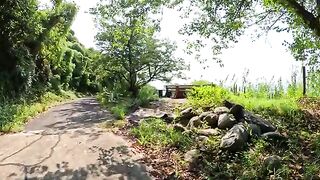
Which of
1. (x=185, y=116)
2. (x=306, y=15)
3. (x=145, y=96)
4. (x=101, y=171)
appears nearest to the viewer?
(x=101, y=171)

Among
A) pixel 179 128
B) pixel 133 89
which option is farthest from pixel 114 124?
pixel 133 89

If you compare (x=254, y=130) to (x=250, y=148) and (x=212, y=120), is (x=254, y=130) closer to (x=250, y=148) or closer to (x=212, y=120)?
(x=250, y=148)

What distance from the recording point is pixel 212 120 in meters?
9.13

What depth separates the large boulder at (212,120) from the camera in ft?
29.8

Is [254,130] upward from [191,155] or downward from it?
upward

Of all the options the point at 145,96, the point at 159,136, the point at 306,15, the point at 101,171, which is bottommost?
the point at 101,171

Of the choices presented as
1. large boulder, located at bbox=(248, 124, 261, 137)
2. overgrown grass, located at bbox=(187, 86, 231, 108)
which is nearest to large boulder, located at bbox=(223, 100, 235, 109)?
overgrown grass, located at bbox=(187, 86, 231, 108)

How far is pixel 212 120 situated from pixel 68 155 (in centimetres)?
354

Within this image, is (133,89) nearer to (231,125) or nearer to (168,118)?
(168,118)

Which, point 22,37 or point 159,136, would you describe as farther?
point 22,37

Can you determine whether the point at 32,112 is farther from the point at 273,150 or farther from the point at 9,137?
the point at 273,150

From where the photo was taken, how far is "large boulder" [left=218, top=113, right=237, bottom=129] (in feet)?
28.0

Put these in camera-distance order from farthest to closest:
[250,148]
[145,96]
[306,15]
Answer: [145,96] → [306,15] → [250,148]

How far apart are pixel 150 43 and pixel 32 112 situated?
8.32 meters
